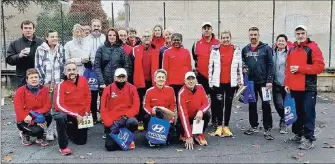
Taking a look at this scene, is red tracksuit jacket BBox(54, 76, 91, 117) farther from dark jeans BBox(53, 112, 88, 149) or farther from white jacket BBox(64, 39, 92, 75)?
white jacket BBox(64, 39, 92, 75)

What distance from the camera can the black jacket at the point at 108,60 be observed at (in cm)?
735

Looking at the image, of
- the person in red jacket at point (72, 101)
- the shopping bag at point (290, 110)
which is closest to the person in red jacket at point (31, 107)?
the person in red jacket at point (72, 101)

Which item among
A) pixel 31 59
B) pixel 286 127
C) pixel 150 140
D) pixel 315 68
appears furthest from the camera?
pixel 286 127

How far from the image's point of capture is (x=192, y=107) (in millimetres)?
7066

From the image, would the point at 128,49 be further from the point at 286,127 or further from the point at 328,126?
the point at 328,126

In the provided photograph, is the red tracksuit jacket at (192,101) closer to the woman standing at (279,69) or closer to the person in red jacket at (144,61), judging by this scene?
the person in red jacket at (144,61)

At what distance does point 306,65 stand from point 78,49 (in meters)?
4.12

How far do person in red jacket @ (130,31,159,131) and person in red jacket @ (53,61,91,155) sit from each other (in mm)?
1040

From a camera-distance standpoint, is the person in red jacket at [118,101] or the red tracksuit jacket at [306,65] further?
the person in red jacket at [118,101]

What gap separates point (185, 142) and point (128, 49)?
82.8 inches

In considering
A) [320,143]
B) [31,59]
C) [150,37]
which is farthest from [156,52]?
[320,143]

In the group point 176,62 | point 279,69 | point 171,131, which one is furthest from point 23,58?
point 279,69

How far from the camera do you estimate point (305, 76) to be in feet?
21.3

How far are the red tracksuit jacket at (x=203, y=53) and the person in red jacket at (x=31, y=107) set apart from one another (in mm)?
2897
